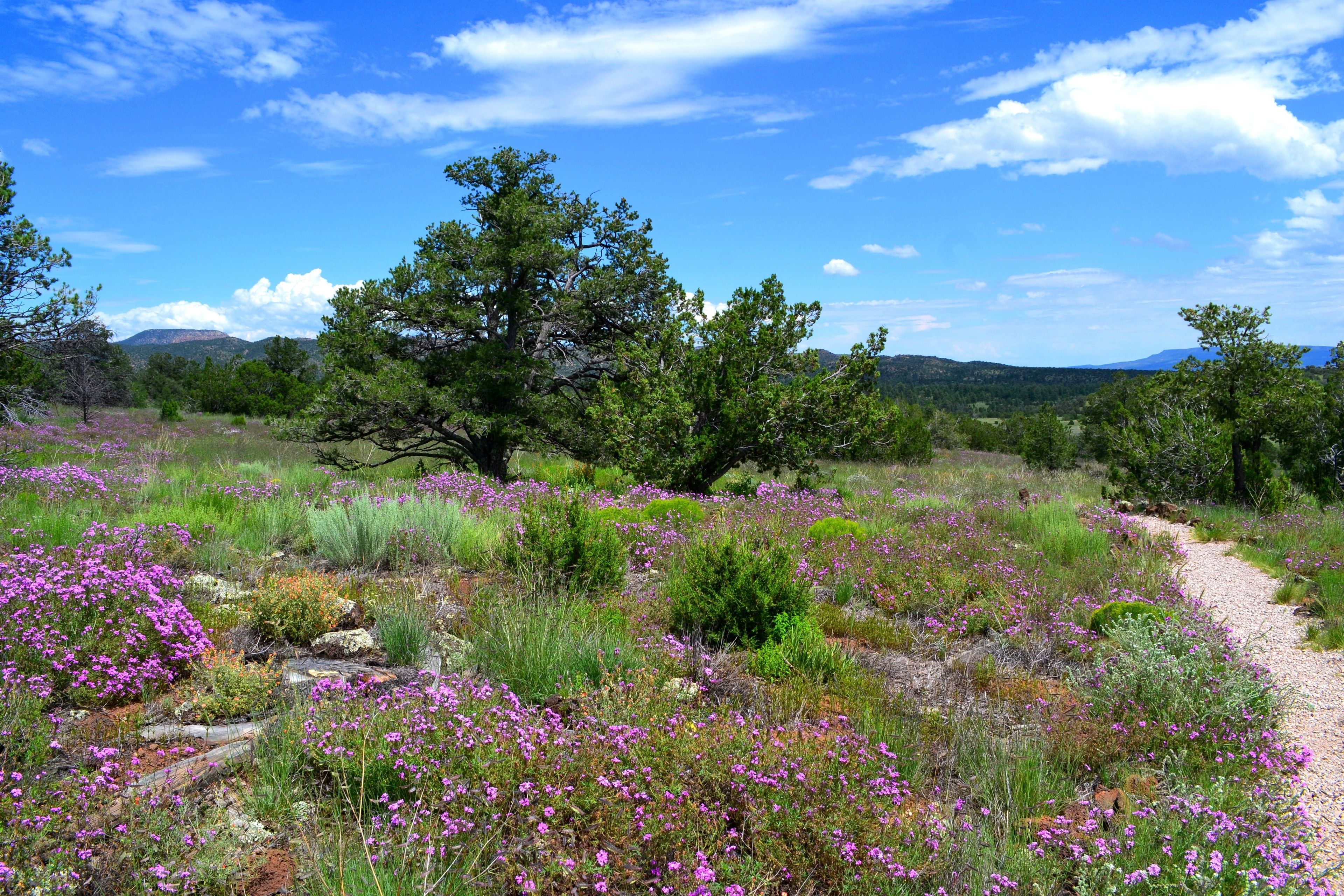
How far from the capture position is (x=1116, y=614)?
5801 mm

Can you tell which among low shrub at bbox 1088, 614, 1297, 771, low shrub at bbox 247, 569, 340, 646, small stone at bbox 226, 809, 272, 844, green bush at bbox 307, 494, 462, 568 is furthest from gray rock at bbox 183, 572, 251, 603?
low shrub at bbox 1088, 614, 1297, 771

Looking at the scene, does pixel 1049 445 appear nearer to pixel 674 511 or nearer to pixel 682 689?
pixel 674 511

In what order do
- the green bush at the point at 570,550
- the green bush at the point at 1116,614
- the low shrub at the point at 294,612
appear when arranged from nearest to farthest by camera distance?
the low shrub at the point at 294,612
the green bush at the point at 1116,614
the green bush at the point at 570,550

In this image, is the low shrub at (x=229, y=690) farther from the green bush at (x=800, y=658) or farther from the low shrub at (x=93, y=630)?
the green bush at (x=800, y=658)

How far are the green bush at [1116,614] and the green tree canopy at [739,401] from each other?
6.25 metres

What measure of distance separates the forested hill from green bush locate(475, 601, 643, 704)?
192ft

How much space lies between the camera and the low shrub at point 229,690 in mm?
3656

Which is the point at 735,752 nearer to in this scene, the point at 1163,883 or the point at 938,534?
the point at 1163,883

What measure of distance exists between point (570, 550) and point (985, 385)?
127 meters

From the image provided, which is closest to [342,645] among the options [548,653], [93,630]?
[93,630]

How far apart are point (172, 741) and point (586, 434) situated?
1004 cm

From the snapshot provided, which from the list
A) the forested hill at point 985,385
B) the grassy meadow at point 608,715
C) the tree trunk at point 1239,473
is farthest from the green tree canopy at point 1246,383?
the forested hill at point 985,385

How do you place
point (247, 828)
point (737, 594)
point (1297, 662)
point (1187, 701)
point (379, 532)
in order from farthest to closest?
point (379, 532)
point (1297, 662)
point (737, 594)
point (1187, 701)
point (247, 828)

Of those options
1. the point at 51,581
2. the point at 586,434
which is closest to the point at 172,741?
the point at 51,581
